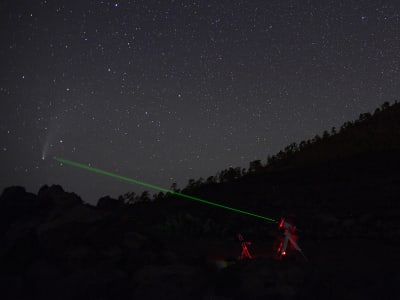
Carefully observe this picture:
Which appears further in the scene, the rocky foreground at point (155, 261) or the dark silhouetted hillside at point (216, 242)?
the dark silhouetted hillside at point (216, 242)

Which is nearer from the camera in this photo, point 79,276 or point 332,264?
point 79,276

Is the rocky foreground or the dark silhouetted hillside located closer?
the rocky foreground

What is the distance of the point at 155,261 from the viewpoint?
912 centimetres

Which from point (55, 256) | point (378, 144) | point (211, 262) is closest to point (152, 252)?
point (211, 262)

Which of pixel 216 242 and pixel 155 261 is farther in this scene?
pixel 216 242

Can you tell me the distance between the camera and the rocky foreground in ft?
23.1

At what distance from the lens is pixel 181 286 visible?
24.5 ft

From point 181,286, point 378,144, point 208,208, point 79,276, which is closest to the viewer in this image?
point 181,286

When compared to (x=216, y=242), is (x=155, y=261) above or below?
below

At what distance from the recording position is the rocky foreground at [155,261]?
7047 millimetres

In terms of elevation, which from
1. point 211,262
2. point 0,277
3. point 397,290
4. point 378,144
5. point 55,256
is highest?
point 378,144

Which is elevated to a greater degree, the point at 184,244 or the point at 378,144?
the point at 378,144

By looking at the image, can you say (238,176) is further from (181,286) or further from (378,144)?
(181,286)

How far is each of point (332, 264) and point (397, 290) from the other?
2.21 meters
